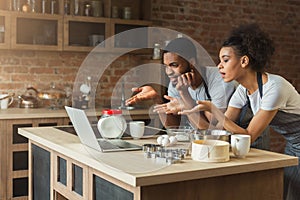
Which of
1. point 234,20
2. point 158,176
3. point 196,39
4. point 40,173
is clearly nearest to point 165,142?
point 158,176

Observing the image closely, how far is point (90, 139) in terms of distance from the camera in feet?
7.16

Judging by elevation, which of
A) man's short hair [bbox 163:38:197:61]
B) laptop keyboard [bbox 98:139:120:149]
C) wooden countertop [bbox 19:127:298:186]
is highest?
man's short hair [bbox 163:38:197:61]

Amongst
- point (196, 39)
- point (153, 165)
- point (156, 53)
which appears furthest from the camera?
point (196, 39)

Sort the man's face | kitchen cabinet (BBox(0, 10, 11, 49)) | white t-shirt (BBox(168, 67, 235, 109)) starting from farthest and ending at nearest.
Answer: kitchen cabinet (BBox(0, 10, 11, 49)), white t-shirt (BBox(168, 67, 235, 109)), the man's face

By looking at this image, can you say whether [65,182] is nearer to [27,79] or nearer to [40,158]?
[40,158]

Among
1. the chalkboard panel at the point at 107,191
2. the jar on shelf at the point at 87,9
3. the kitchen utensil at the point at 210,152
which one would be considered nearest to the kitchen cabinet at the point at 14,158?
the jar on shelf at the point at 87,9

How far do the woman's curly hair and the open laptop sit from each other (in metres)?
0.83

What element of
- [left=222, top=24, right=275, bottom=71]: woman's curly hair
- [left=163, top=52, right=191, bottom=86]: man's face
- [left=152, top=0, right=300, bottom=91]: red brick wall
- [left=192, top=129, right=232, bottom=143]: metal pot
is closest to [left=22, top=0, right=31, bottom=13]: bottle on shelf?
[left=152, top=0, right=300, bottom=91]: red brick wall

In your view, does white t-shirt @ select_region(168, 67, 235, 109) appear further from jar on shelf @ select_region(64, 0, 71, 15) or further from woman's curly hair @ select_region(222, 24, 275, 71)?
jar on shelf @ select_region(64, 0, 71, 15)

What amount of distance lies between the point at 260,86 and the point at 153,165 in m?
0.98

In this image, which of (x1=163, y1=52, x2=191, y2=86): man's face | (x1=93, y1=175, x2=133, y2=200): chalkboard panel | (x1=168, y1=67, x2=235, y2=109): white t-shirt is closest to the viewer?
(x1=93, y1=175, x2=133, y2=200): chalkboard panel

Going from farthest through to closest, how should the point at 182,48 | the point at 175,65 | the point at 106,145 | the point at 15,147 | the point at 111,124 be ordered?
the point at 15,147 < the point at 182,48 < the point at 175,65 < the point at 111,124 < the point at 106,145

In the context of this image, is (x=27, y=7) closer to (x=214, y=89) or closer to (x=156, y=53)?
(x=156, y=53)

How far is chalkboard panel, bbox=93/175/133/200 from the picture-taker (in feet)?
6.19
